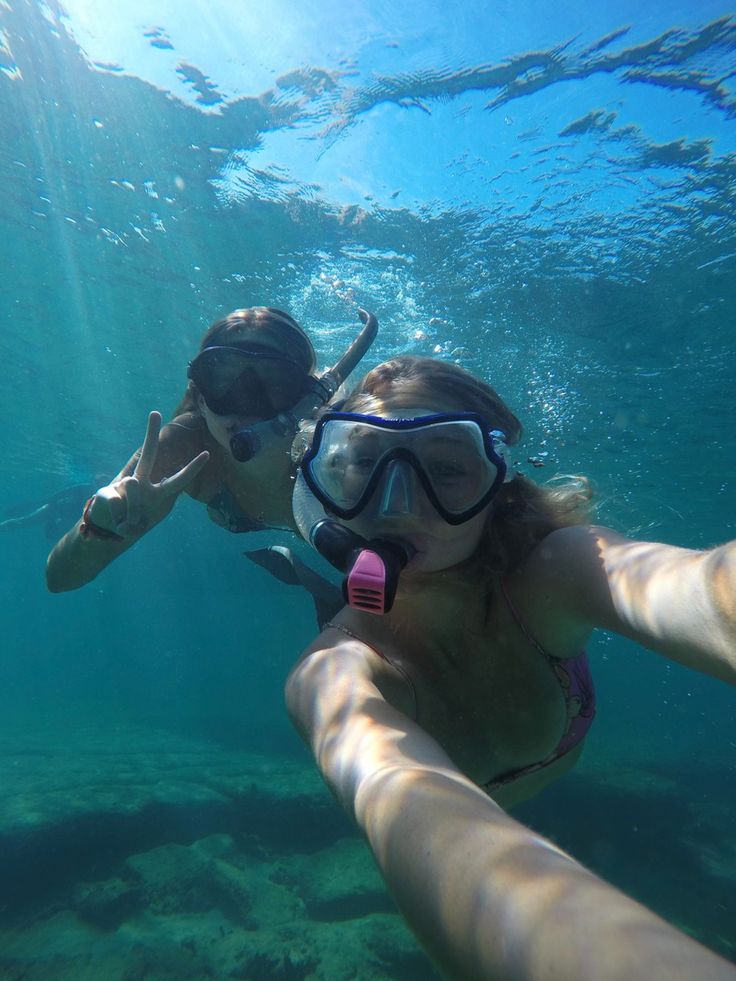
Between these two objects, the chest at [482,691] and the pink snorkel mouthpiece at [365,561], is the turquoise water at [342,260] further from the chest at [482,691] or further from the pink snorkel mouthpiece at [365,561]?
the pink snorkel mouthpiece at [365,561]

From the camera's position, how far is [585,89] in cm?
920

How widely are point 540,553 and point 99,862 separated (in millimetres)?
12155

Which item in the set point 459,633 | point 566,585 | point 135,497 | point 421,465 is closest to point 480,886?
point 566,585

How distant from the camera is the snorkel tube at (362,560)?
2.37 m

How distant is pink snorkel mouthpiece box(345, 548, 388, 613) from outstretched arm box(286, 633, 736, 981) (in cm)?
52

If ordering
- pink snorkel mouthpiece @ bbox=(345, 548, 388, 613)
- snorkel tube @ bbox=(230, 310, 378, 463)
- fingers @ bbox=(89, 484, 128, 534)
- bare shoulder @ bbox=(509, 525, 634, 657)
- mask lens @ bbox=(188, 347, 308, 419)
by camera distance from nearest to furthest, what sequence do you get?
1. pink snorkel mouthpiece @ bbox=(345, 548, 388, 613)
2. bare shoulder @ bbox=(509, 525, 634, 657)
3. fingers @ bbox=(89, 484, 128, 534)
4. snorkel tube @ bbox=(230, 310, 378, 463)
5. mask lens @ bbox=(188, 347, 308, 419)

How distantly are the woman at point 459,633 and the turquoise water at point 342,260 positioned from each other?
25.7 ft

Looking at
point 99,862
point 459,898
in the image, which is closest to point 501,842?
point 459,898

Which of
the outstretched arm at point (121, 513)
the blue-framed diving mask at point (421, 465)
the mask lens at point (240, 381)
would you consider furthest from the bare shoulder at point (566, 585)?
the mask lens at point (240, 381)

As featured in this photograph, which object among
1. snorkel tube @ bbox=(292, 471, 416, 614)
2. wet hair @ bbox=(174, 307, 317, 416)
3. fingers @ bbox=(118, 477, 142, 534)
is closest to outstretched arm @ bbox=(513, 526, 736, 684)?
snorkel tube @ bbox=(292, 471, 416, 614)

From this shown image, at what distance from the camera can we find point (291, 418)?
5641 mm

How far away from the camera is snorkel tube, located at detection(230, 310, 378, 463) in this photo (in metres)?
5.27

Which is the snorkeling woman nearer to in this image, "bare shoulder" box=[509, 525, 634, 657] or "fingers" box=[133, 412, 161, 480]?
"fingers" box=[133, 412, 161, 480]

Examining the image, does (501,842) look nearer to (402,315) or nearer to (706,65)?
(706,65)
